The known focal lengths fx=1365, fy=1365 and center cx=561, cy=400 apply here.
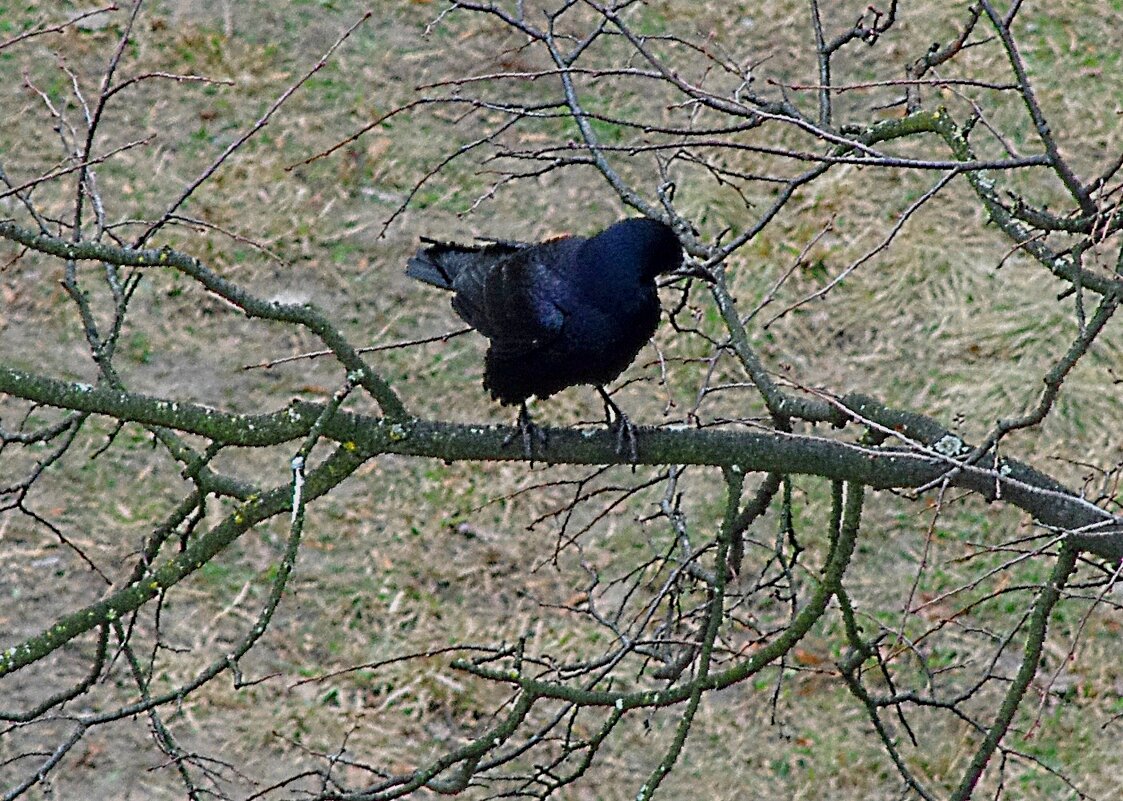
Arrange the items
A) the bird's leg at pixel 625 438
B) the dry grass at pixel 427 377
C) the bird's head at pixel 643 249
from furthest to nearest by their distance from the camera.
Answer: the dry grass at pixel 427 377, the bird's head at pixel 643 249, the bird's leg at pixel 625 438

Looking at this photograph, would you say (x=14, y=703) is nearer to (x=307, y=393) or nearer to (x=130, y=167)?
(x=307, y=393)

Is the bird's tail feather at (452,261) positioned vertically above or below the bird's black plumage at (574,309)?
above

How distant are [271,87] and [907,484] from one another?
552 cm

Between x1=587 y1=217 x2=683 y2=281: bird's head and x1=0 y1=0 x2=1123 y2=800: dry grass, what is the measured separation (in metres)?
1.46

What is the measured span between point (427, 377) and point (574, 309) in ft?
9.40

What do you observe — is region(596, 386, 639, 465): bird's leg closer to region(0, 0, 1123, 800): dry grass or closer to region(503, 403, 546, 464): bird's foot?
region(503, 403, 546, 464): bird's foot

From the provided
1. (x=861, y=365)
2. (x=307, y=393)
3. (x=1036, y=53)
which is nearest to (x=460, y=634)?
(x=307, y=393)

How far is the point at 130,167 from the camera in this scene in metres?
7.38

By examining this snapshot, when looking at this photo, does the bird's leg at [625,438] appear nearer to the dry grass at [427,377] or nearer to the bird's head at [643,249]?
the bird's head at [643,249]

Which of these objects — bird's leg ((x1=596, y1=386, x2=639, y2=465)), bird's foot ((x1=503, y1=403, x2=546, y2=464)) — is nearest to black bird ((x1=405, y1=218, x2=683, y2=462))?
bird's foot ((x1=503, y1=403, x2=546, y2=464))

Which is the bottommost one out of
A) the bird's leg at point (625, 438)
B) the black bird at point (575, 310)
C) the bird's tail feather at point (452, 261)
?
the bird's leg at point (625, 438)

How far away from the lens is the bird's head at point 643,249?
3.76 meters

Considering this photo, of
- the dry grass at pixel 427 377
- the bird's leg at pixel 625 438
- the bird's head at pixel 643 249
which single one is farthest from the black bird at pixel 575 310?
the dry grass at pixel 427 377

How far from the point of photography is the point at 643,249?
148 inches
